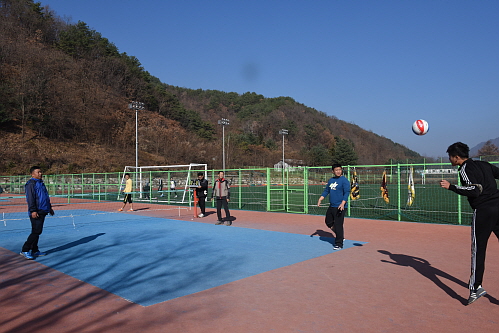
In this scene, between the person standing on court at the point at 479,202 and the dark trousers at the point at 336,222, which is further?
the dark trousers at the point at 336,222

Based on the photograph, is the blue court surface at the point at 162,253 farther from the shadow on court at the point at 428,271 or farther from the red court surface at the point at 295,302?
the shadow on court at the point at 428,271

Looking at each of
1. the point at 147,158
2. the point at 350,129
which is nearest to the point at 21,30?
the point at 147,158

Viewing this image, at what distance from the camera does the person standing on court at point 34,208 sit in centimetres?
805

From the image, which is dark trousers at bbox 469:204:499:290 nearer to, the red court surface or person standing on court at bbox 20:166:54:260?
the red court surface

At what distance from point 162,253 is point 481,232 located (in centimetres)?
627

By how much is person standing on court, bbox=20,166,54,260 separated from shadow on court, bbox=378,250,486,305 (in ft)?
23.8

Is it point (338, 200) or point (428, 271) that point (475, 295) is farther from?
point (338, 200)

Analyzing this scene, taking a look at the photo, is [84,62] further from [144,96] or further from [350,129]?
Answer: [350,129]

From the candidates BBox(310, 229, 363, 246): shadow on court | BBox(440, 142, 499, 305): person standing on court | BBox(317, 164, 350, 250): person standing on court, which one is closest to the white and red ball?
BBox(310, 229, 363, 246): shadow on court

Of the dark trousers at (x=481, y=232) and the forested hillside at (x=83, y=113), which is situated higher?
the forested hillside at (x=83, y=113)

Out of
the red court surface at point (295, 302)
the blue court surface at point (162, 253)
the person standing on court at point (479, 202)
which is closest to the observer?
the red court surface at point (295, 302)

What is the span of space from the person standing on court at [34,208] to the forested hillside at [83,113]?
34.4 meters

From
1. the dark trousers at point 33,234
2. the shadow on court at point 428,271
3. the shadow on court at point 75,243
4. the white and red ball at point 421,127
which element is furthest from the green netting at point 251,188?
the dark trousers at point 33,234

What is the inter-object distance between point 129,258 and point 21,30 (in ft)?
216
